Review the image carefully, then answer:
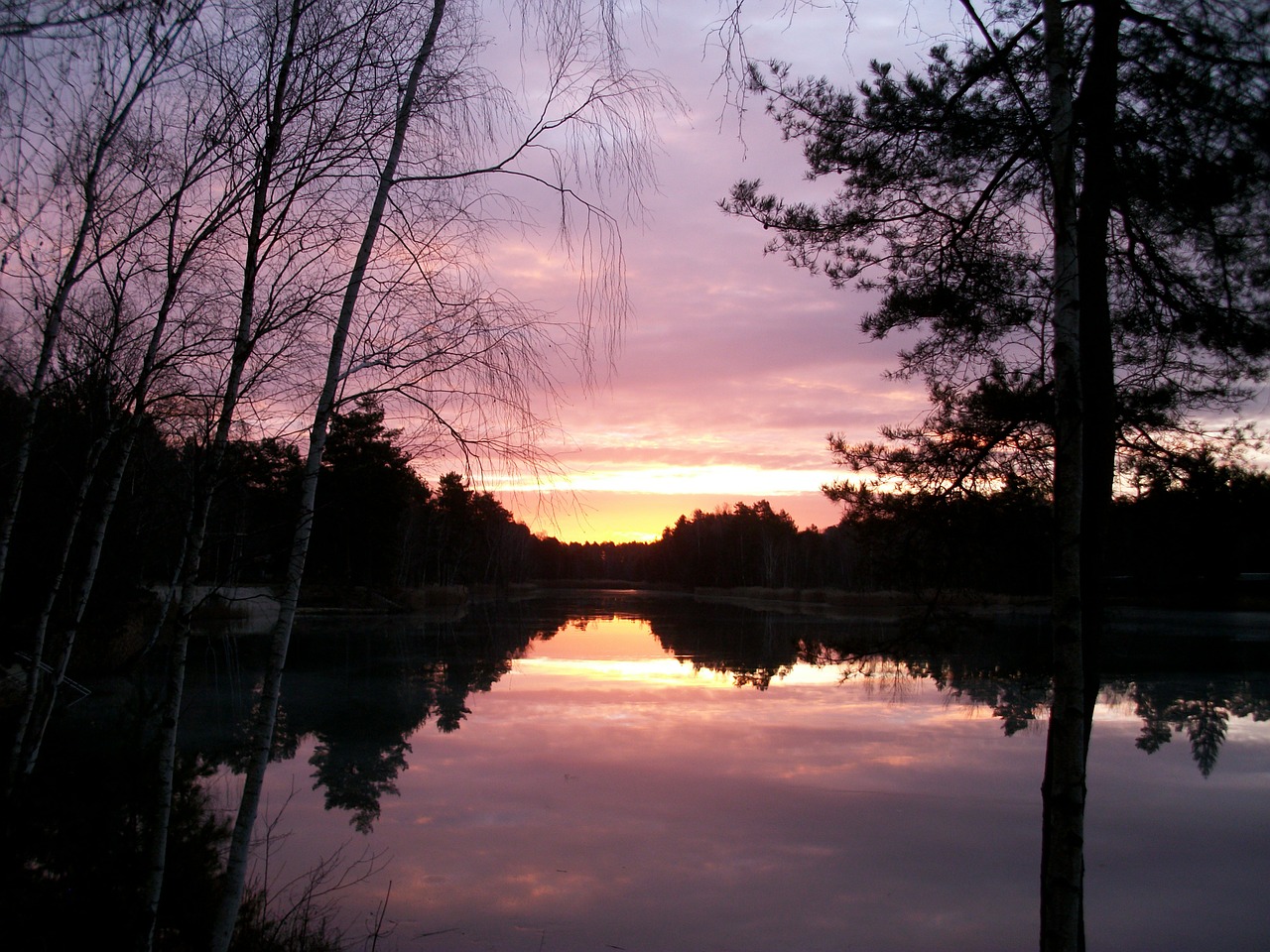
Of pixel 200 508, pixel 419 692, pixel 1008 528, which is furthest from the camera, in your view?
pixel 419 692

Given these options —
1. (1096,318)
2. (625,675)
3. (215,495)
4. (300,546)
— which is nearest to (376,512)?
(215,495)

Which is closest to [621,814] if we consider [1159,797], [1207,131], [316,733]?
[316,733]

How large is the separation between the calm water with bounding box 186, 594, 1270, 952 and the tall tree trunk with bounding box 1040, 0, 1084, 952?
2.59m

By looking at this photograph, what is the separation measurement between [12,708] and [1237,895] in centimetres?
974

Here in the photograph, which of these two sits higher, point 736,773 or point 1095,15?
point 1095,15

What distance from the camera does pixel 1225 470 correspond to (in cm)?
584

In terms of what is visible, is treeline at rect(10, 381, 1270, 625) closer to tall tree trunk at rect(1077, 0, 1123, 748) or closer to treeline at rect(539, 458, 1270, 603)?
treeline at rect(539, 458, 1270, 603)

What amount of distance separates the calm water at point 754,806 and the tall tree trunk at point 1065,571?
259 centimetres

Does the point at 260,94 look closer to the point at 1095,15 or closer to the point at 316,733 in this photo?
the point at 1095,15

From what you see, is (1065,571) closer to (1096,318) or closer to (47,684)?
(1096,318)

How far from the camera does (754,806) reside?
8.68 metres

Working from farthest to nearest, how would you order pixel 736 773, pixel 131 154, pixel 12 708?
1. pixel 736 773
2. pixel 12 708
3. pixel 131 154

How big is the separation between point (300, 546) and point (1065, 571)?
10.5 ft

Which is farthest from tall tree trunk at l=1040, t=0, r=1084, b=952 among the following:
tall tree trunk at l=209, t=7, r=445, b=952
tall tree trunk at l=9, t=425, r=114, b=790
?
tall tree trunk at l=9, t=425, r=114, b=790
